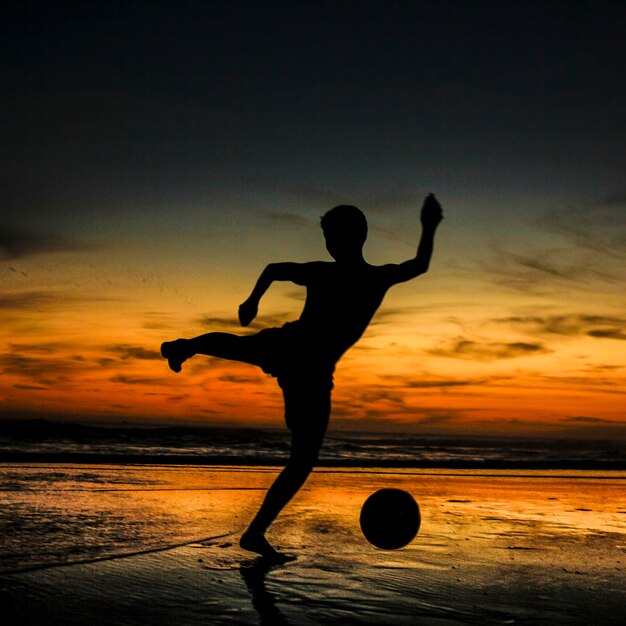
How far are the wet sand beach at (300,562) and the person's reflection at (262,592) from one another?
0.01 meters

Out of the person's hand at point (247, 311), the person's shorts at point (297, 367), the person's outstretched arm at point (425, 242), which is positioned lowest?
the person's shorts at point (297, 367)

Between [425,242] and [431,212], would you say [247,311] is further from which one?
[431,212]

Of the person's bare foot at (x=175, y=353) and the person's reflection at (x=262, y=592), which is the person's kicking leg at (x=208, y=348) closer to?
the person's bare foot at (x=175, y=353)

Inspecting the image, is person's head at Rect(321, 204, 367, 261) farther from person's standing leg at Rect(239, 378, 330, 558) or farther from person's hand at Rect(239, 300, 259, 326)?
person's standing leg at Rect(239, 378, 330, 558)

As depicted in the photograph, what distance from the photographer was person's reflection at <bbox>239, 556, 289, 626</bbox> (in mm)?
3688

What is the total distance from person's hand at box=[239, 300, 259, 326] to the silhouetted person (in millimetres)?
22

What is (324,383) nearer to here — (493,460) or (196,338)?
(196,338)

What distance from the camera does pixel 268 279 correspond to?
17.0 ft

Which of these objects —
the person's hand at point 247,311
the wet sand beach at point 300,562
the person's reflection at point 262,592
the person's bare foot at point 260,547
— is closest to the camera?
the person's reflection at point 262,592

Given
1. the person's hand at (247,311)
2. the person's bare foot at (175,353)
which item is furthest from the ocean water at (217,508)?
the person's hand at (247,311)

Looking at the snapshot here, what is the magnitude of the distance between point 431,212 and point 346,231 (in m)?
0.59

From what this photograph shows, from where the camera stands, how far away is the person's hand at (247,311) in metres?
5.09

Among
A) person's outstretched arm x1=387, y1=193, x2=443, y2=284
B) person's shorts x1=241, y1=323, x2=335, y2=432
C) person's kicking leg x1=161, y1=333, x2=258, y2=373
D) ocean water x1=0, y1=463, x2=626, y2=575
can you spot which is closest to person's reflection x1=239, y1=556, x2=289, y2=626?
ocean water x1=0, y1=463, x2=626, y2=575

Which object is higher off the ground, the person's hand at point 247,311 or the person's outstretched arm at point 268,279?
the person's outstretched arm at point 268,279
